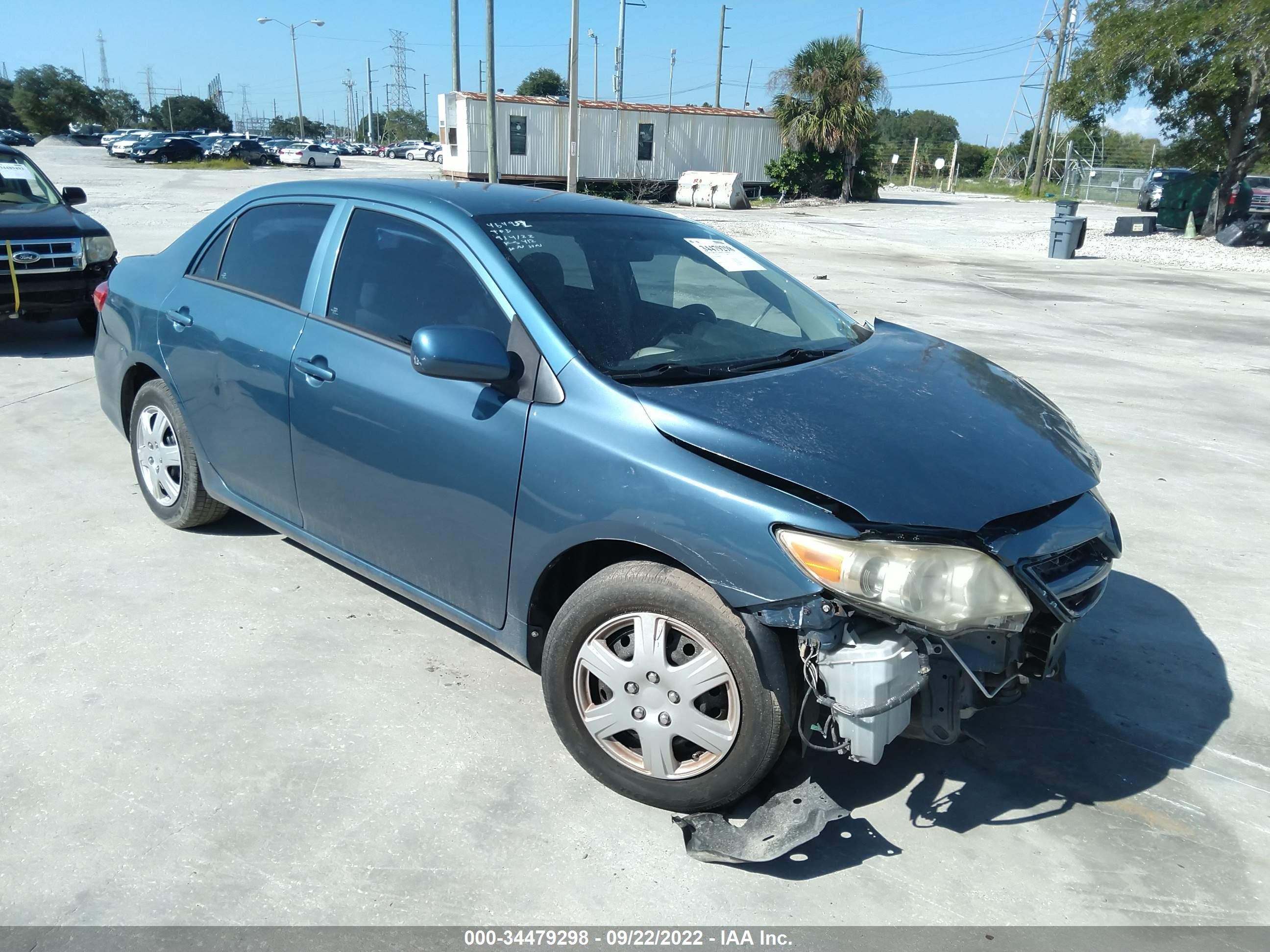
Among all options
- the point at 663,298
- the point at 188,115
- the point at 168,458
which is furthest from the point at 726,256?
the point at 188,115

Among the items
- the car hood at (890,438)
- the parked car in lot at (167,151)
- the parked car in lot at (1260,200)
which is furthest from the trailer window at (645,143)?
the car hood at (890,438)

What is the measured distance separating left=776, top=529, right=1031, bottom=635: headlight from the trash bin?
20827 mm

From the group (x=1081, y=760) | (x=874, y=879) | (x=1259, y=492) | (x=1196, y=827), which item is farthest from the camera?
(x=1259, y=492)

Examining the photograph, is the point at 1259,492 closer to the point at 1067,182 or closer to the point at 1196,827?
the point at 1196,827

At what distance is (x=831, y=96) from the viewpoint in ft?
122

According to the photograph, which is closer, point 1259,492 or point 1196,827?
point 1196,827

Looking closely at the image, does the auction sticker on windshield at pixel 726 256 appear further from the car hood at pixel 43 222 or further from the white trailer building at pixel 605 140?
the white trailer building at pixel 605 140

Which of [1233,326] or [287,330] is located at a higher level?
[287,330]

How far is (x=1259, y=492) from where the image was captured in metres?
5.90

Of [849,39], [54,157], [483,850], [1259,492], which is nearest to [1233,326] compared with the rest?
[1259,492]

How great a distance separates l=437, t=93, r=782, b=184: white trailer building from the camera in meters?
34.5

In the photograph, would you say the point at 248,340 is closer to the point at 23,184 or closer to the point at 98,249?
the point at 98,249

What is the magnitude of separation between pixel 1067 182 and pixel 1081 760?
44643mm

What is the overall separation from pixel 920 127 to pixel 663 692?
4767 inches
